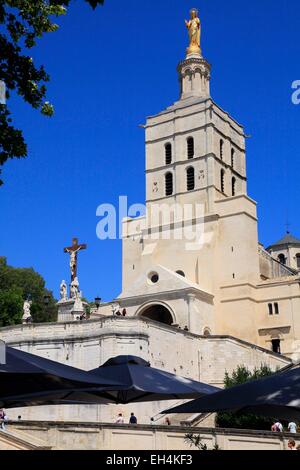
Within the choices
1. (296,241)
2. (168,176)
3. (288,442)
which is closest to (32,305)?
(168,176)

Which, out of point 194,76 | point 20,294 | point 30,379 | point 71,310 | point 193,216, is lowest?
point 30,379

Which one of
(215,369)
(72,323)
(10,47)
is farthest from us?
(215,369)

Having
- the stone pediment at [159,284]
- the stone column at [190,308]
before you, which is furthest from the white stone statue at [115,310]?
the stone column at [190,308]

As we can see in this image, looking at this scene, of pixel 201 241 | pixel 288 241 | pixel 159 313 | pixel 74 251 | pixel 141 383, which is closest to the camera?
pixel 141 383

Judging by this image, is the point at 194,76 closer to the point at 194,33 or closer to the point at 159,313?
the point at 194,33

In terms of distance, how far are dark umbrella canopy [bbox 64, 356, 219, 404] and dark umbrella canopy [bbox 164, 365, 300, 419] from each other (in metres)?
1.95

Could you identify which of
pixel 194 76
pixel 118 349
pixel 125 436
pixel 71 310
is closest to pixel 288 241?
pixel 194 76

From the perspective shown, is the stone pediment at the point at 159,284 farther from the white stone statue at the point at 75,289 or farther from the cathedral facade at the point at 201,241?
the white stone statue at the point at 75,289

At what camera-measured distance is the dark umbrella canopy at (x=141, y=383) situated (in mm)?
9783

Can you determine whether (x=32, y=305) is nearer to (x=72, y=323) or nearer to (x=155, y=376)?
(x=72, y=323)

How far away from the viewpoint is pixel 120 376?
32.8 ft

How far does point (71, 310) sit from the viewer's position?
131 ft

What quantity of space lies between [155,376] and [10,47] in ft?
18.3

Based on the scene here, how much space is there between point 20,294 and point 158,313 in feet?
47.0
